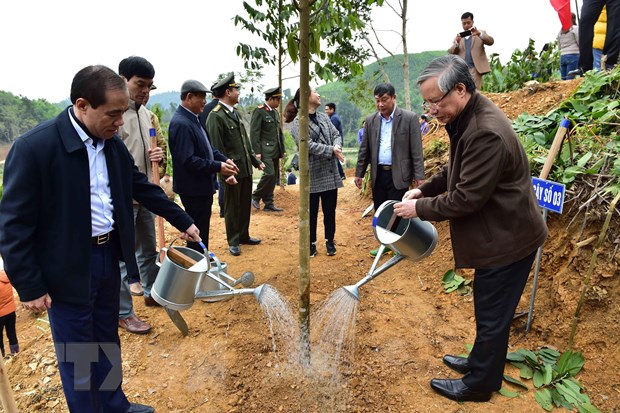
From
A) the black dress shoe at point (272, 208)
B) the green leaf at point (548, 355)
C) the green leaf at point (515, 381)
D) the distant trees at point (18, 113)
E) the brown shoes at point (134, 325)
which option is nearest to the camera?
the green leaf at point (515, 381)

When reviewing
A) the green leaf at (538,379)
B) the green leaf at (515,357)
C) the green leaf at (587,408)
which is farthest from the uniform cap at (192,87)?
the green leaf at (587,408)

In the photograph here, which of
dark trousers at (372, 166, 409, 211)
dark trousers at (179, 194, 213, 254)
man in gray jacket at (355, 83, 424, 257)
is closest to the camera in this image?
dark trousers at (179, 194, 213, 254)

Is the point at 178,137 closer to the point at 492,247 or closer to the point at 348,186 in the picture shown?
the point at 492,247

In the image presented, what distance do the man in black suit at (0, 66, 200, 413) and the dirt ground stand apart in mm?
679

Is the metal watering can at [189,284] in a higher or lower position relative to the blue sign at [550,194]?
lower

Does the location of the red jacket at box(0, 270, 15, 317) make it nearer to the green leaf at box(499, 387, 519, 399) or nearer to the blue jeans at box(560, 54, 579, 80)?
the green leaf at box(499, 387, 519, 399)

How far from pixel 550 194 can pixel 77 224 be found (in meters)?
2.91

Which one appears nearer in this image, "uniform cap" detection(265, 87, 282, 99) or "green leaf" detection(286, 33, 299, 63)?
"green leaf" detection(286, 33, 299, 63)

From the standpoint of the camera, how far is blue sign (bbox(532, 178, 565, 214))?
2.56 m

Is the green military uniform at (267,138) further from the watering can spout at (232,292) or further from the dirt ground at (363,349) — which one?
the watering can spout at (232,292)

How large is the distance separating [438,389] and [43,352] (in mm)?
2856

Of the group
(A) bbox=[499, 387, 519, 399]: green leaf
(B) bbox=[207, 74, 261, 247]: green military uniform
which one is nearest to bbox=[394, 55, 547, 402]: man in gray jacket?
(A) bbox=[499, 387, 519, 399]: green leaf

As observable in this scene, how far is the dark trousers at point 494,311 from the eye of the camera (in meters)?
2.06

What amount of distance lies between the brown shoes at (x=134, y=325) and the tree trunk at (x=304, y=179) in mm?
1324
